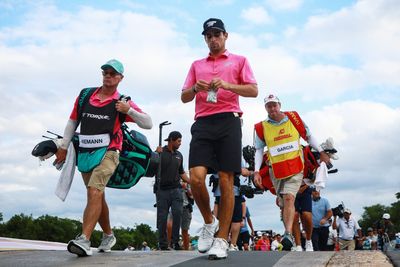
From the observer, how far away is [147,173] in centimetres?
Result: 718

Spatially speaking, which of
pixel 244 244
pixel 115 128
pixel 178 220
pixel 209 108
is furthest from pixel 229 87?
pixel 244 244

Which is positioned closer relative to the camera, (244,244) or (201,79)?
(201,79)

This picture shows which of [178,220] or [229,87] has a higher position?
[229,87]

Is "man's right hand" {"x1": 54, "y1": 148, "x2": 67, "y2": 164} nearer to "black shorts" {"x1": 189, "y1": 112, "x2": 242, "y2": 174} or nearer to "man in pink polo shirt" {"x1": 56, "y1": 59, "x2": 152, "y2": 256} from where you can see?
"man in pink polo shirt" {"x1": 56, "y1": 59, "x2": 152, "y2": 256}

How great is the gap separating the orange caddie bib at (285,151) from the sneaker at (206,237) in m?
3.09

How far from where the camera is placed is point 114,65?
6.77 m

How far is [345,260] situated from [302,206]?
4.84 metres

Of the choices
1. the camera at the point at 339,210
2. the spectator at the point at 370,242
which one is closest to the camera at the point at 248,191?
the camera at the point at 339,210

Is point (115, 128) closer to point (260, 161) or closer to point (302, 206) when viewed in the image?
point (260, 161)

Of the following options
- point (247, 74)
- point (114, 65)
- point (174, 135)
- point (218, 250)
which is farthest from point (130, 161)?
point (174, 135)

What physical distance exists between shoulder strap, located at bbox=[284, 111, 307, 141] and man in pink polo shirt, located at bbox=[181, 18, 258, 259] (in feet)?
9.93

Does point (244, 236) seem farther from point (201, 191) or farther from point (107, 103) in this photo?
point (201, 191)

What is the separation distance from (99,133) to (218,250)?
1841 mm

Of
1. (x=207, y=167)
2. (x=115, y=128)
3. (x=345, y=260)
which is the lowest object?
(x=345, y=260)
